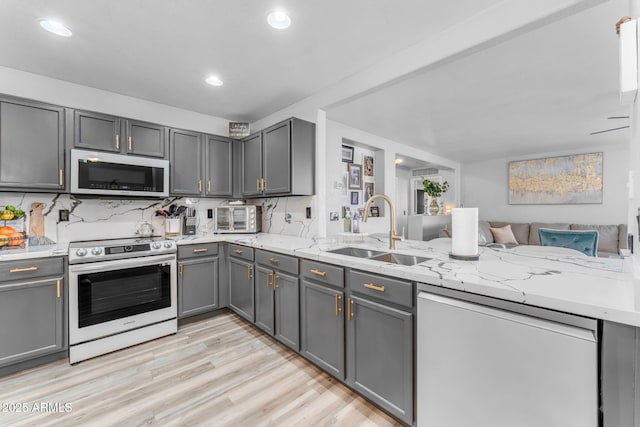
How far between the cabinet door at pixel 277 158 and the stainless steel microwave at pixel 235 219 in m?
0.47

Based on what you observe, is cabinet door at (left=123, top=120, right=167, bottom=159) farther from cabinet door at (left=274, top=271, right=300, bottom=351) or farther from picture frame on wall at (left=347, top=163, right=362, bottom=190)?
picture frame on wall at (left=347, top=163, right=362, bottom=190)

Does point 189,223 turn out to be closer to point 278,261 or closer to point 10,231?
point 10,231

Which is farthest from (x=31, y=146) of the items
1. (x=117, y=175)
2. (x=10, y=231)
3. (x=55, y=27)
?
(x=55, y=27)

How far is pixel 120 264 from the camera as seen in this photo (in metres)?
2.28

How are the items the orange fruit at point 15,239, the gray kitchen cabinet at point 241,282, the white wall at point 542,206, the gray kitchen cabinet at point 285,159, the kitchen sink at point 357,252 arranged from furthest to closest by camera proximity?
the white wall at point 542,206, the gray kitchen cabinet at point 285,159, the gray kitchen cabinet at point 241,282, the orange fruit at point 15,239, the kitchen sink at point 357,252

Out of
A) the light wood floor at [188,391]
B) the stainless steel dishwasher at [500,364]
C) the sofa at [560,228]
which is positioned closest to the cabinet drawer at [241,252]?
the light wood floor at [188,391]

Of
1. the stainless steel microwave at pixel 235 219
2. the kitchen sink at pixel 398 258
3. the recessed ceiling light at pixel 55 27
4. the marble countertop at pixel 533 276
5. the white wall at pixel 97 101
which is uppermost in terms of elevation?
the recessed ceiling light at pixel 55 27

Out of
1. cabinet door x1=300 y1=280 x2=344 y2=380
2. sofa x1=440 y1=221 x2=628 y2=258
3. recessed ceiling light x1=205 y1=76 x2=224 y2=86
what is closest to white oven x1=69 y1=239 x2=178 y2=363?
cabinet door x1=300 y1=280 x2=344 y2=380

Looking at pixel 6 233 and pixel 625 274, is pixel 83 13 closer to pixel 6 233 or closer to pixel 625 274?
pixel 6 233

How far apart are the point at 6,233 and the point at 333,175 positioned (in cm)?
313

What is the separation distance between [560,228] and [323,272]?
217 inches

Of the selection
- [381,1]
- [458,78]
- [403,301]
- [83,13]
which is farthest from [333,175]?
[83,13]

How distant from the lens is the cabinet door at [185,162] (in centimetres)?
300

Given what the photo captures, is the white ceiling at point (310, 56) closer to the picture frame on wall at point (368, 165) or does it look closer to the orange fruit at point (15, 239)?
the picture frame on wall at point (368, 165)
